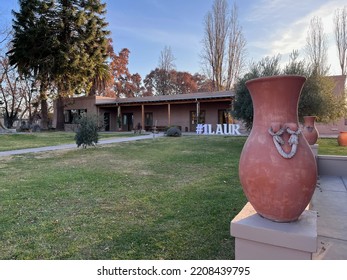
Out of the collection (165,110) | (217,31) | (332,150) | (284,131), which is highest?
(217,31)

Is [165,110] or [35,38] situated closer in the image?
[35,38]

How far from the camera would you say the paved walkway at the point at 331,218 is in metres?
2.33

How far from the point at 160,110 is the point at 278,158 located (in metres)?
24.3

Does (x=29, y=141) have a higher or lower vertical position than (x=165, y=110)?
lower

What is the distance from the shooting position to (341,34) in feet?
85.7

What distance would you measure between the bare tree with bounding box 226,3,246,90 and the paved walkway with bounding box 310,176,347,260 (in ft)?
86.1

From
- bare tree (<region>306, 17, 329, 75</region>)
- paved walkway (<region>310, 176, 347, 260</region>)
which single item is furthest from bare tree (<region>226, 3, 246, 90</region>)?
paved walkway (<region>310, 176, 347, 260</region>)

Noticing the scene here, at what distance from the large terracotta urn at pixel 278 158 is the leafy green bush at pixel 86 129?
10.3m

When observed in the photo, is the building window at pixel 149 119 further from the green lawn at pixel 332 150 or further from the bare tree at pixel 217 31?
the green lawn at pixel 332 150

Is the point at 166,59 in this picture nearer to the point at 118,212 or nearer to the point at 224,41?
the point at 224,41

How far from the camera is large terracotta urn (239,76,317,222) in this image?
1.78 meters

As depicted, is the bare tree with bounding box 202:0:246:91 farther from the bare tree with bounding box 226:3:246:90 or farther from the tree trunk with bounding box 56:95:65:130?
the tree trunk with bounding box 56:95:65:130

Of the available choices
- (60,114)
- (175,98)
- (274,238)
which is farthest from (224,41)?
(274,238)
